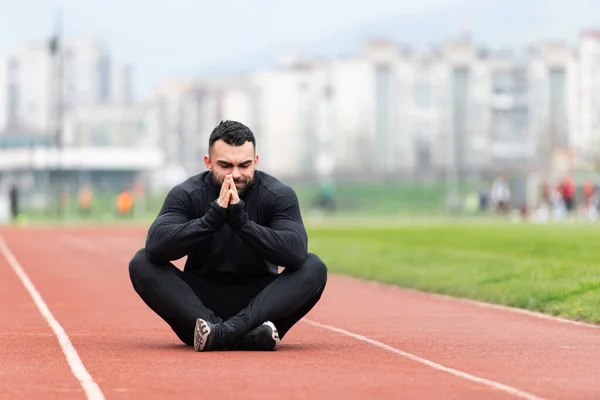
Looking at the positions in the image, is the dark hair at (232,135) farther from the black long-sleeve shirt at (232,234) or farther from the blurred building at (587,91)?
the blurred building at (587,91)

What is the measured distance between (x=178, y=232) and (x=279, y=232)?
28.5 inches

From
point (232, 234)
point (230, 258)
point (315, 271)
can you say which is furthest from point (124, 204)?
point (315, 271)

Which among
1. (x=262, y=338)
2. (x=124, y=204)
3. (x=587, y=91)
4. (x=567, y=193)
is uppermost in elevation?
(x=262, y=338)

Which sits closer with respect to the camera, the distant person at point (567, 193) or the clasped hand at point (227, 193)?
the clasped hand at point (227, 193)

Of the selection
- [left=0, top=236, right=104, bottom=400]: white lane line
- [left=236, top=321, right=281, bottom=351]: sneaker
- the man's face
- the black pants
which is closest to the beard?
the man's face

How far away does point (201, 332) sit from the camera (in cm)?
1185

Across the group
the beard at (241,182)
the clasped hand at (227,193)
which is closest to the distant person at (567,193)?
the beard at (241,182)

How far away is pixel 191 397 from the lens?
9.23 m

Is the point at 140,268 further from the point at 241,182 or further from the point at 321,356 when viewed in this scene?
the point at 321,356

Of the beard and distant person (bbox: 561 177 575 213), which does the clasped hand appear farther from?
distant person (bbox: 561 177 575 213)

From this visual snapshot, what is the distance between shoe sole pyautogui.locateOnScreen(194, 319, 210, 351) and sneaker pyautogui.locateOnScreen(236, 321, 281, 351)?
32cm

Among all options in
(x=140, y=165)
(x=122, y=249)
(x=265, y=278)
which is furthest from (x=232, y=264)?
(x=140, y=165)

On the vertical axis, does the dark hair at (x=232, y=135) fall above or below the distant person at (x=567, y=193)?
above

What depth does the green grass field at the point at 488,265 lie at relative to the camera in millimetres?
20062
